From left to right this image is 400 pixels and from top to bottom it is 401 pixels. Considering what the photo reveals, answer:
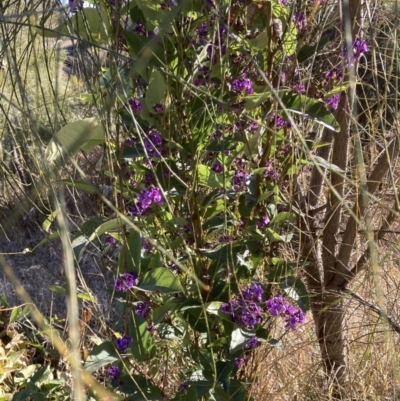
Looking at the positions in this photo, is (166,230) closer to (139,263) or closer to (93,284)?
(139,263)

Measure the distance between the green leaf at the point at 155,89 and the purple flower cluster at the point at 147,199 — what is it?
135mm

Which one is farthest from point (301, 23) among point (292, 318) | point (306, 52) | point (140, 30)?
point (292, 318)

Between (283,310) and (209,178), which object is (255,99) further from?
(283,310)

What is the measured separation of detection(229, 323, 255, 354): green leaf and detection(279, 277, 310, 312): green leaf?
0.33 feet

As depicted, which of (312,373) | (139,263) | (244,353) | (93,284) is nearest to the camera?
(139,263)

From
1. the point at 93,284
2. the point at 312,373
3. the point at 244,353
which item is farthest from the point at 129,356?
the point at 93,284

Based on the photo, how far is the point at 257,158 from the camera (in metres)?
1.08

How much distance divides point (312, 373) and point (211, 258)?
648mm

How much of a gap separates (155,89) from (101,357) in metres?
0.43

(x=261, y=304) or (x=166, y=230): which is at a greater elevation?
(x=166, y=230)

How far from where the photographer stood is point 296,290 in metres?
1.07

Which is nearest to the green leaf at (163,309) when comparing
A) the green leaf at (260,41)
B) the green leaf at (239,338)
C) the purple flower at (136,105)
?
the green leaf at (239,338)

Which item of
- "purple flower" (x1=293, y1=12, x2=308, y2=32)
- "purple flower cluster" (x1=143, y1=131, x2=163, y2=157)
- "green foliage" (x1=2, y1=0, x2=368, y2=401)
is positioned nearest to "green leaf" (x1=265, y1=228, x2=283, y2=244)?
"green foliage" (x1=2, y1=0, x2=368, y2=401)

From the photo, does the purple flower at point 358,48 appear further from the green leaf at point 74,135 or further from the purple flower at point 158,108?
the green leaf at point 74,135
